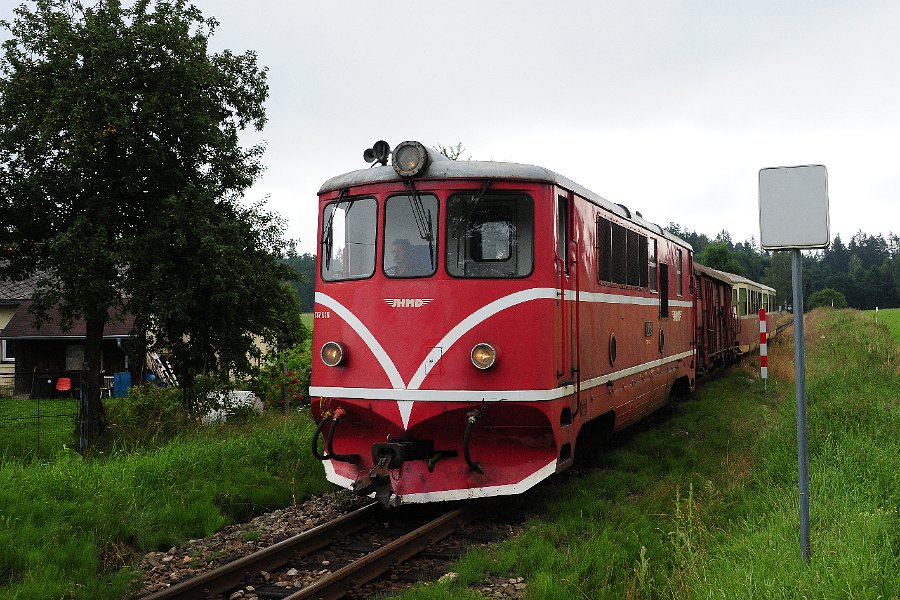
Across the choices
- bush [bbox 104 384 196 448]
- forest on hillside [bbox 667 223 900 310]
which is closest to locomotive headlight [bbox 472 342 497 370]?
bush [bbox 104 384 196 448]

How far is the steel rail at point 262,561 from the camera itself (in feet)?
16.8

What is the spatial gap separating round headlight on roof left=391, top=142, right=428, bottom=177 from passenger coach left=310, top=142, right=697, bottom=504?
13mm

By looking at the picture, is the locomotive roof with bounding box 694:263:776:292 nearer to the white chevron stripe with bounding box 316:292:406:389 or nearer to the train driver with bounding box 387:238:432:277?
the train driver with bounding box 387:238:432:277

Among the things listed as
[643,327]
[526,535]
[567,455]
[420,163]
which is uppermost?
[420,163]

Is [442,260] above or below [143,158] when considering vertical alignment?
below

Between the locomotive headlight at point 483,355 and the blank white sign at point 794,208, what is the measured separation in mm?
2545

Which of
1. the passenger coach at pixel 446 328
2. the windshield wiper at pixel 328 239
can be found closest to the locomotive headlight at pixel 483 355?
the passenger coach at pixel 446 328

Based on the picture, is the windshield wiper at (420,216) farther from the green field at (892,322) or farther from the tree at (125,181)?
the green field at (892,322)

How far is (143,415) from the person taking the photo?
13023 millimetres

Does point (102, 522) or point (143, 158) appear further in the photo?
point (143, 158)

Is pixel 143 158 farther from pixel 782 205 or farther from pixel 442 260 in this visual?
pixel 782 205

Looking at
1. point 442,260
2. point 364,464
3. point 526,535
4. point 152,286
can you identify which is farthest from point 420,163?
point 152,286

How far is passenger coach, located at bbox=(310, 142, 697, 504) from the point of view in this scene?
6.81 m

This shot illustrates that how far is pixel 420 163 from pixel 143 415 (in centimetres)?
831
